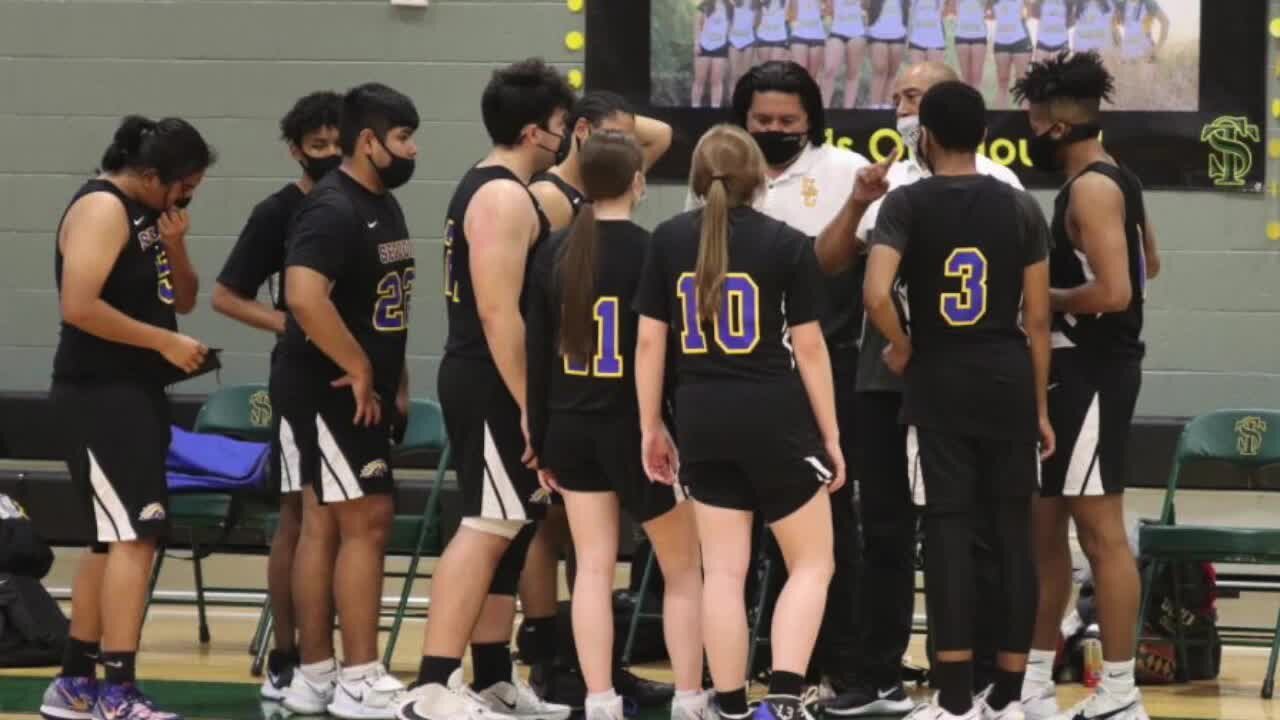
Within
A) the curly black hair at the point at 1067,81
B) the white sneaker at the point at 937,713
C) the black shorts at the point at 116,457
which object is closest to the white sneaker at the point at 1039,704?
the white sneaker at the point at 937,713

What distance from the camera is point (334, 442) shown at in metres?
5.43

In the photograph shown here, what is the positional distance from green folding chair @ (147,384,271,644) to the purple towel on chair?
0.06m

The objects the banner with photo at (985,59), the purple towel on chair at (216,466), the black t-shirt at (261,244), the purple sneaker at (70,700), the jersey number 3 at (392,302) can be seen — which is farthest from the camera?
the banner with photo at (985,59)

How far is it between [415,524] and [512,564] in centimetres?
100

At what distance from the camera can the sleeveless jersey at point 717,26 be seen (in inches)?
297

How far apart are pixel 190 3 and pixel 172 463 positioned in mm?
2126

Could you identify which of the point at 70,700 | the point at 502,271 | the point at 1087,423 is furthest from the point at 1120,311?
the point at 70,700

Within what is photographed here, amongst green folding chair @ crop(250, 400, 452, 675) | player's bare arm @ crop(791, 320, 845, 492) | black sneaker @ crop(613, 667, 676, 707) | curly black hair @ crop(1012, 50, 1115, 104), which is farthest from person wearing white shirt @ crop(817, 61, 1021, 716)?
green folding chair @ crop(250, 400, 452, 675)

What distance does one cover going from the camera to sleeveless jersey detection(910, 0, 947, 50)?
24.4ft

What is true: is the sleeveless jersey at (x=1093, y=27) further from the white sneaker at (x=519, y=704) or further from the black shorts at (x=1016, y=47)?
the white sneaker at (x=519, y=704)

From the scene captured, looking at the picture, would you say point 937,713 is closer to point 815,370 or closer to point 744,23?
point 815,370

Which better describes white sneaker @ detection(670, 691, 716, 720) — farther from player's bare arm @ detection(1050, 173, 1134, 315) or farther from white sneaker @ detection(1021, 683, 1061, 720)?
player's bare arm @ detection(1050, 173, 1134, 315)

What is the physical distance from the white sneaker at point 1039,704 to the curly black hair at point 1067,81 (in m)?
1.60

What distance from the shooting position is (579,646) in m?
4.98
